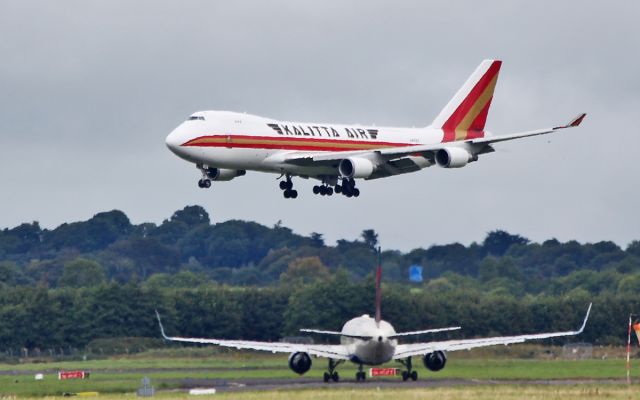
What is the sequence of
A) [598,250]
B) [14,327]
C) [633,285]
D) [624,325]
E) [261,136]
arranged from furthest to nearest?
[598,250] < [633,285] < [14,327] < [624,325] < [261,136]

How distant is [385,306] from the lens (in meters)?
103

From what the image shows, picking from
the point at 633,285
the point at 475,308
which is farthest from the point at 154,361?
the point at 633,285

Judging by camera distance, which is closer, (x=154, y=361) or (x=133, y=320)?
(x=154, y=361)

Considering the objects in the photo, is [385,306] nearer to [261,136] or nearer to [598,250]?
[261,136]

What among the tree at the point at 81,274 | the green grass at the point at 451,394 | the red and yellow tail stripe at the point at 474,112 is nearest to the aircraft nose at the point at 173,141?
the green grass at the point at 451,394

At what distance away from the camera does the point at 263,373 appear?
78250 millimetres

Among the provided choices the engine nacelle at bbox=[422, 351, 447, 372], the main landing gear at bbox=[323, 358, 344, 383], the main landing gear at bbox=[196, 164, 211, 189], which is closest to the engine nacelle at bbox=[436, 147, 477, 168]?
the main landing gear at bbox=[196, 164, 211, 189]

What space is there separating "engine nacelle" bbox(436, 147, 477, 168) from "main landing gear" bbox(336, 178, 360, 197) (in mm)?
4537

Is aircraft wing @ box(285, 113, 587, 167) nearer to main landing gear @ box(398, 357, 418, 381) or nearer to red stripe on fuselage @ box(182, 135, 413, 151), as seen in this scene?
red stripe on fuselage @ box(182, 135, 413, 151)

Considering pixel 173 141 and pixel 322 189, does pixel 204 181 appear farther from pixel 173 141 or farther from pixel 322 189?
pixel 322 189

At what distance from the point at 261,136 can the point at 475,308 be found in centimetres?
2981

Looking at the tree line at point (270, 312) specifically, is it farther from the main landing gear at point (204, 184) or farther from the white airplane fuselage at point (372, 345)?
the white airplane fuselage at point (372, 345)

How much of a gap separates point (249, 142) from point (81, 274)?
249 feet

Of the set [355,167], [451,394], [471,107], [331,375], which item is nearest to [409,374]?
[331,375]
